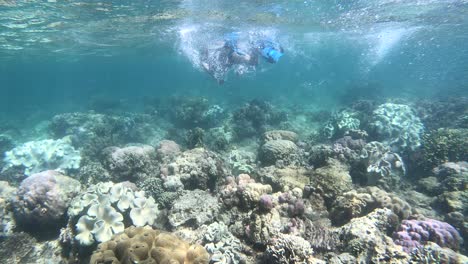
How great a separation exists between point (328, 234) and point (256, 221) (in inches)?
60.0

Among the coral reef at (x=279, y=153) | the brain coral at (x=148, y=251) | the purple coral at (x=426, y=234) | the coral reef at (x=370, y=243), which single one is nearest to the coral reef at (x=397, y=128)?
the coral reef at (x=279, y=153)

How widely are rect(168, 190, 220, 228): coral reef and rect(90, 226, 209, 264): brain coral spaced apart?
1.43 metres

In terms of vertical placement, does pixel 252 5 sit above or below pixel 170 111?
above

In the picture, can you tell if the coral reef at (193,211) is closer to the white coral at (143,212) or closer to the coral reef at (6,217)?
the white coral at (143,212)

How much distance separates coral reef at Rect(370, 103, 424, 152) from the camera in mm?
12883

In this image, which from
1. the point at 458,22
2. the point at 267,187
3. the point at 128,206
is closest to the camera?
the point at 128,206

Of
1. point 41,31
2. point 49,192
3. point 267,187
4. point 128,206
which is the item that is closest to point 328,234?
point 267,187

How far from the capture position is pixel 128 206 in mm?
6539

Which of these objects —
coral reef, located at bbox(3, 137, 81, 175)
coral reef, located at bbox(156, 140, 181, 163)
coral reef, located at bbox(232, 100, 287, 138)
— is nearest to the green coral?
coral reef, located at bbox(232, 100, 287, 138)

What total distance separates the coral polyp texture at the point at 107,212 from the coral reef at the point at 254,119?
10.7 m

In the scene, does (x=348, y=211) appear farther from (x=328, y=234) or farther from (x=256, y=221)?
(x=256, y=221)

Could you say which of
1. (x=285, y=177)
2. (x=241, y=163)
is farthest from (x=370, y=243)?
(x=241, y=163)

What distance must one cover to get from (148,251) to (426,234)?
19.0ft

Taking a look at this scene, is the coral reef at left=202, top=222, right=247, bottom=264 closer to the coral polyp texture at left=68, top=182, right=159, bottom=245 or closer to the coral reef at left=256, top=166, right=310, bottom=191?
the coral polyp texture at left=68, top=182, right=159, bottom=245
